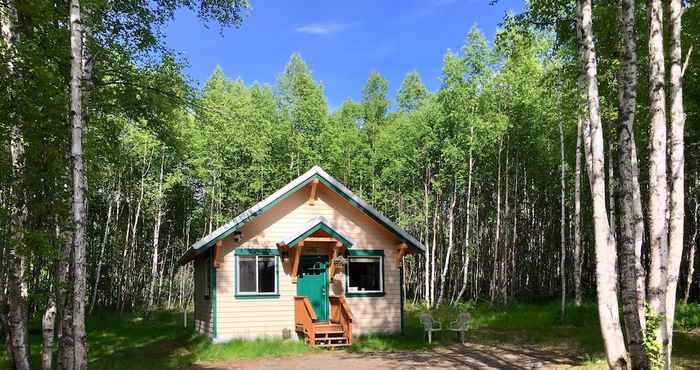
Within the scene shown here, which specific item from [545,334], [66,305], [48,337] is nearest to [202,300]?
[48,337]

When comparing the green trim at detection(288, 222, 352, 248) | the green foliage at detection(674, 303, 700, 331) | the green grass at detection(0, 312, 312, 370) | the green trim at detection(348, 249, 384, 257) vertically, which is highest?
the green trim at detection(288, 222, 352, 248)

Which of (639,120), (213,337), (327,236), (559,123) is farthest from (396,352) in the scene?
(559,123)

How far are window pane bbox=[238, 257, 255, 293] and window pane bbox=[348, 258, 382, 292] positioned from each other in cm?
278

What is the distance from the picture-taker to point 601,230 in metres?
8.45

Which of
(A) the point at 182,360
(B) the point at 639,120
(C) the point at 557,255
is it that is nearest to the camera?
(A) the point at 182,360

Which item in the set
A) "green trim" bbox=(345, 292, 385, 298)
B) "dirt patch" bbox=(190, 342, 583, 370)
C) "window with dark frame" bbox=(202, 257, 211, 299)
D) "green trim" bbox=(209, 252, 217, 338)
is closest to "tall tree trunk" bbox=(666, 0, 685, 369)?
"dirt patch" bbox=(190, 342, 583, 370)

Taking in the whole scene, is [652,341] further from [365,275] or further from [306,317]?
[365,275]

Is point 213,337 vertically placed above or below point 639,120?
below

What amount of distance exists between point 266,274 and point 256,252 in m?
0.70

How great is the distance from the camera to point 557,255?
3478 cm

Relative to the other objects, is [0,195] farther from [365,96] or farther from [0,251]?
[365,96]

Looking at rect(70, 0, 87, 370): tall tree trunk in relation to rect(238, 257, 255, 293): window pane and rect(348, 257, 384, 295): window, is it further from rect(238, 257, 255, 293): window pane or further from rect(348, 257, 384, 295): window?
rect(348, 257, 384, 295): window

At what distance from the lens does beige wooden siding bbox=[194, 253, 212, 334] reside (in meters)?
16.5

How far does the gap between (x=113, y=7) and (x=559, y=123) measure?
17373 mm
